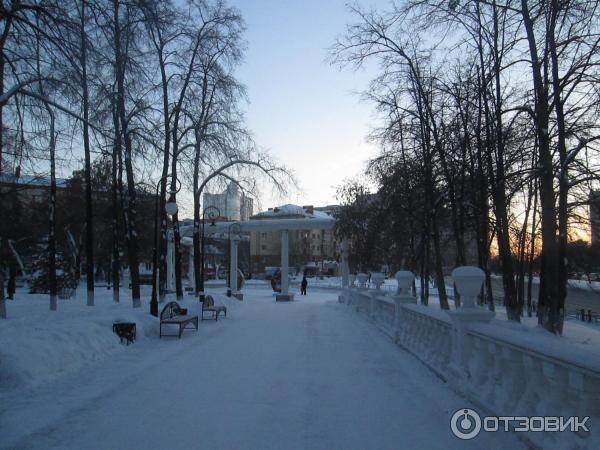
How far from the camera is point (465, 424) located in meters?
5.39

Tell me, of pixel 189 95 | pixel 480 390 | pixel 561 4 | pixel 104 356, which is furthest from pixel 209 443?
pixel 189 95

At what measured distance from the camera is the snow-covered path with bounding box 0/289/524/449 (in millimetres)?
4965

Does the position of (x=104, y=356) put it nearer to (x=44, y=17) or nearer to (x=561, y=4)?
(x=44, y=17)

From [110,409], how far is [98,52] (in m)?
5.68

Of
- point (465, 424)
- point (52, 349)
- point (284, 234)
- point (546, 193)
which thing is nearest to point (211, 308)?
point (52, 349)

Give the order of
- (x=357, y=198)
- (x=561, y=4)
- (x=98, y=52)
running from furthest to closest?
(x=357, y=198)
(x=98, y=52)
(x=561, y=4)

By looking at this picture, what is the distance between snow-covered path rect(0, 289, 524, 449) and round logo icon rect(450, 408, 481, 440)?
10 cm

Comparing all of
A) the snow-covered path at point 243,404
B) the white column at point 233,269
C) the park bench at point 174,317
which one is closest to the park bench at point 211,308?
the park bench at point 174,317

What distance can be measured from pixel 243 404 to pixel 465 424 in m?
2.46

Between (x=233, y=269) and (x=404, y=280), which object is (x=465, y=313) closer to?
(x=404, y=280)

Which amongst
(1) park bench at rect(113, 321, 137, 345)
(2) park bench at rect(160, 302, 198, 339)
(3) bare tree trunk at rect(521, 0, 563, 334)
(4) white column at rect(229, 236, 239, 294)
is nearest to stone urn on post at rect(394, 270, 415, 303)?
(3) bare tree trunk at rect(521, 0, 563, 334)

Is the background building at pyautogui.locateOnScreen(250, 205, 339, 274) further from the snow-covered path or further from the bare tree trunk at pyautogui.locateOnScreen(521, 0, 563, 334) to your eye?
the snow-covered path

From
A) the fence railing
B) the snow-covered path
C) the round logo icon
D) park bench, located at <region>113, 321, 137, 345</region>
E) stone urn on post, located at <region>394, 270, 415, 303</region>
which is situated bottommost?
the snow-covered path

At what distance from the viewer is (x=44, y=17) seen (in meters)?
8.64
